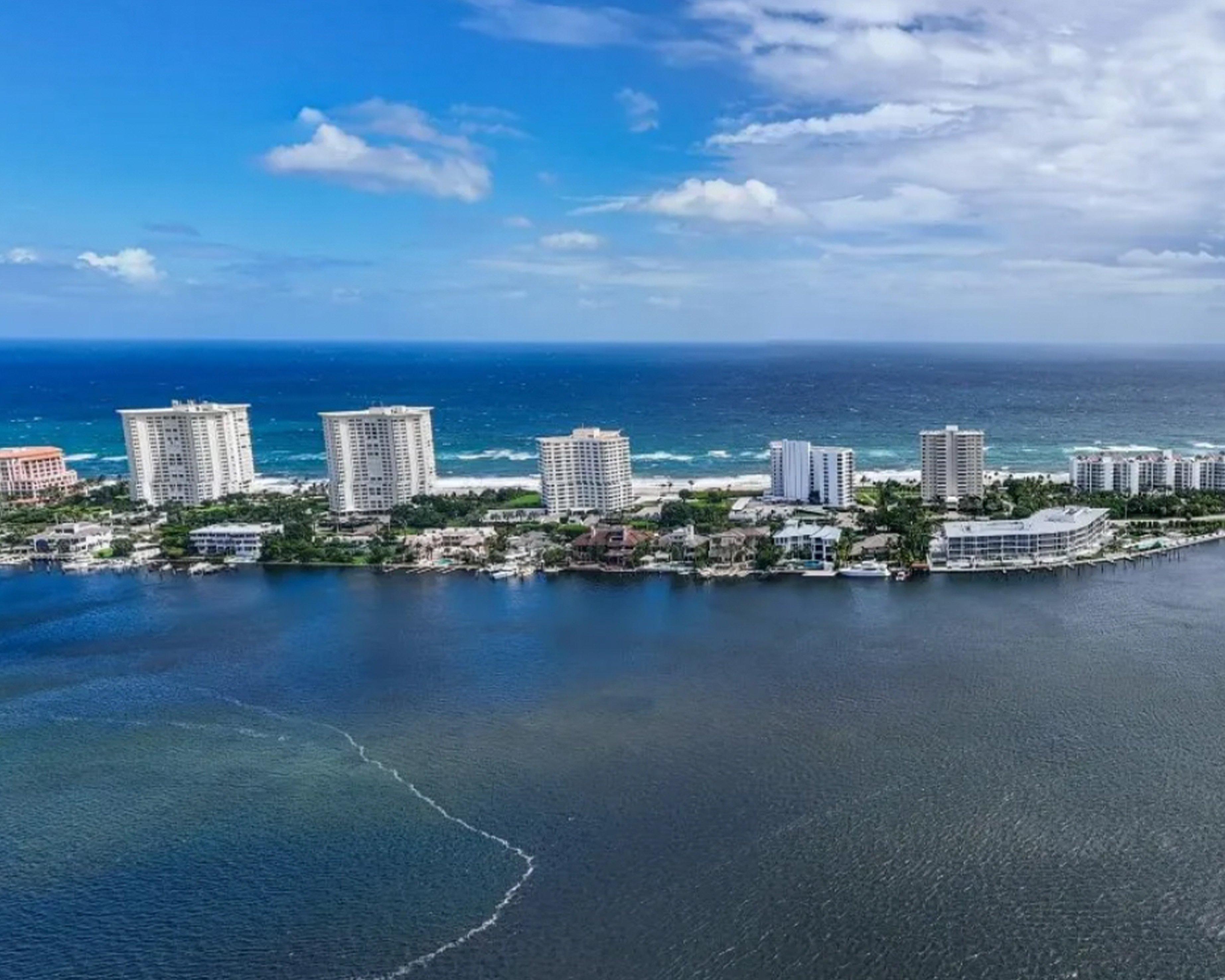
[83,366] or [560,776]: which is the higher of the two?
[83,366]

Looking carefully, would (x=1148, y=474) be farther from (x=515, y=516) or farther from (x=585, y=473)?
(x=515, y=516)

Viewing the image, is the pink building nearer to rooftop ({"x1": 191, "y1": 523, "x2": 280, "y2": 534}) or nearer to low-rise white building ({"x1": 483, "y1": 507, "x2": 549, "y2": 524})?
rooftop ({"x1": 191, "y1": 523, "x2": 280, "y2": 534})

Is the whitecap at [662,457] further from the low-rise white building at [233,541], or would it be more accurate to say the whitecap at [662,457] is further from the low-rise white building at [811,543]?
the low-rise white building at [233,541]

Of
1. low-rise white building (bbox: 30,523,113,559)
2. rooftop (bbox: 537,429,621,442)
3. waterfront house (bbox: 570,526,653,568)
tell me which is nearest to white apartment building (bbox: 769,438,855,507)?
rooftop (bbox: 537,429,621,442)

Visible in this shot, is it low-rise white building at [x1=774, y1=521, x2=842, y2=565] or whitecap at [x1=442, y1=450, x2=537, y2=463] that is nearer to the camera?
low-rise white building at [x1=774, y1=521, x2=842, y2=565]

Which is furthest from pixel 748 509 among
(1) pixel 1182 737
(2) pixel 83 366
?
(2) pixel 83 366

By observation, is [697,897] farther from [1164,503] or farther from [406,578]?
[1164,503]

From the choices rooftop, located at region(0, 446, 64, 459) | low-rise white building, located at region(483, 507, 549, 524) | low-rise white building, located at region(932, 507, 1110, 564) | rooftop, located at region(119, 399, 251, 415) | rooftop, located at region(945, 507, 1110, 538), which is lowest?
low-rise white building, located at region(932, 507, 1110, 564)
